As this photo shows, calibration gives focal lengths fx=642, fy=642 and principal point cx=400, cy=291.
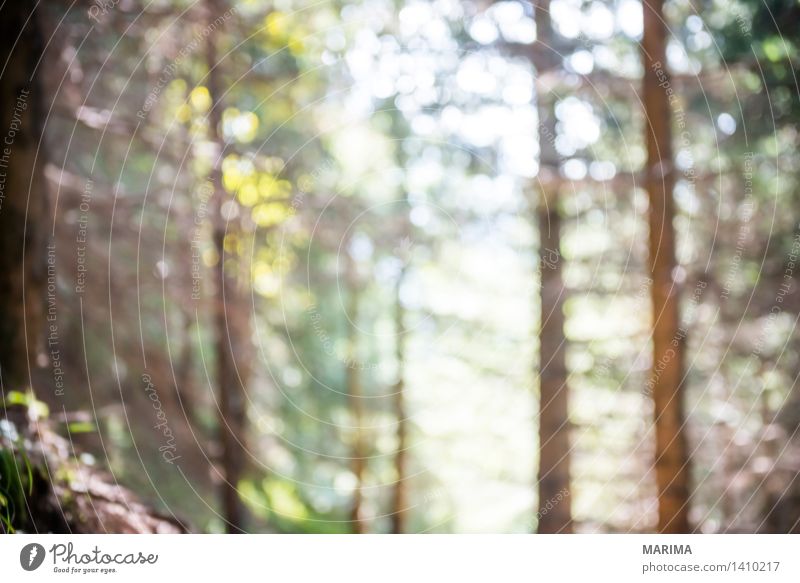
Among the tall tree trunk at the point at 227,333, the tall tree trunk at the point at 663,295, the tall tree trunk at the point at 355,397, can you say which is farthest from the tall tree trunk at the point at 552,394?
the tall tree trunk at the point at 355,397

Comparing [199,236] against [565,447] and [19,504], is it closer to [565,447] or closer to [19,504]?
[19,504]

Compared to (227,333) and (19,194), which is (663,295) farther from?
(19,194)

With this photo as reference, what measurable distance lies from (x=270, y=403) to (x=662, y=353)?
17.7 ft

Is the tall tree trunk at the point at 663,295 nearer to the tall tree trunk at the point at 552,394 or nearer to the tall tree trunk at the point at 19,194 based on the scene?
the tall tree trunk at the point at 552,394

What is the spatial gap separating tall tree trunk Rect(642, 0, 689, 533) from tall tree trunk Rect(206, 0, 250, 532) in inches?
127

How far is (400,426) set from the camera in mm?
9016

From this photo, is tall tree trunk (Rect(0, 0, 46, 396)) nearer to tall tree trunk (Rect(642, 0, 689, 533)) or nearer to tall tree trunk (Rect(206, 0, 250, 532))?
tall tree trunk (Rect(206, 0, 250, 532))

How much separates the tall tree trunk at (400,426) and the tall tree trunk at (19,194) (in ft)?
14.4

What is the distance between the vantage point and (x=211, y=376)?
7.49 meters

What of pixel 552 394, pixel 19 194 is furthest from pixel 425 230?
pixel 19 194

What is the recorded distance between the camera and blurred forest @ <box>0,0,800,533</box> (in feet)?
14.0

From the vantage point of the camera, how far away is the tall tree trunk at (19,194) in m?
3.62

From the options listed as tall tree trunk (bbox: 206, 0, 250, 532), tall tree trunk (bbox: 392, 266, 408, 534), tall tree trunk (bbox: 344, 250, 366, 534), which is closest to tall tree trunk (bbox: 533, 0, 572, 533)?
tall tree trunk (bbox: 392, 266, 408, 534)

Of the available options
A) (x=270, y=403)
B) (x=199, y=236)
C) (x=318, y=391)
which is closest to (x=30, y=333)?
(x=199, y=236)
